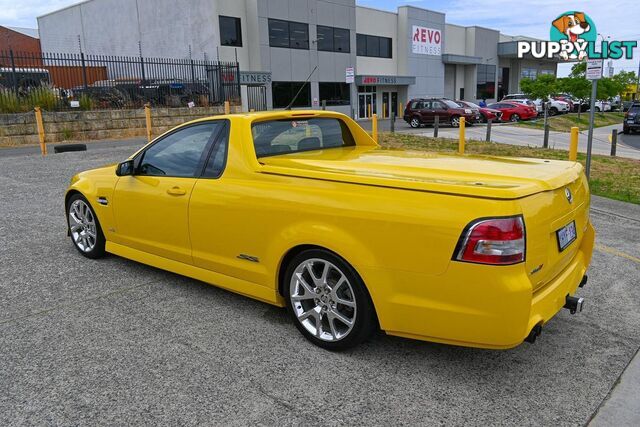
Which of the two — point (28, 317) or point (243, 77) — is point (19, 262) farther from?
point (243, 77)

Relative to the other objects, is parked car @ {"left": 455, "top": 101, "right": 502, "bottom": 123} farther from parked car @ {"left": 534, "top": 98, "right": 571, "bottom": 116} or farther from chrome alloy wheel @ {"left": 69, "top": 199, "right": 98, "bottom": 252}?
chrome alloy wheel @ {"left": 69, "top": 199, "right": 98, "bottom": 252}

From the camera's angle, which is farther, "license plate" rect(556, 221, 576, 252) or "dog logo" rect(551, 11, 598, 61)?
"dog logo" rect(551, 11, 598, 61)

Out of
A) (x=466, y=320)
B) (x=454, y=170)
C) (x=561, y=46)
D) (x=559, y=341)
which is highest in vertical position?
(x=561, y=46)

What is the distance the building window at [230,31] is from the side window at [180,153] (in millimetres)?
30345

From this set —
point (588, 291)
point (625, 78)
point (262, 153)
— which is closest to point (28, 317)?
point (262, 153)

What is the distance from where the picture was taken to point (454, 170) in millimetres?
3387

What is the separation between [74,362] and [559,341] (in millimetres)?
3217

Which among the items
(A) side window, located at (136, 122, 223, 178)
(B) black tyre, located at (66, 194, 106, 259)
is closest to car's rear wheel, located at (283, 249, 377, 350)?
(A) side window, located at (136, 122, 223, 178)

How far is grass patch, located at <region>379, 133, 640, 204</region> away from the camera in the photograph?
9570 millimetres

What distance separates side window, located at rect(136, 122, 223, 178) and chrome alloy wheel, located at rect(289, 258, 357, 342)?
1350 mm

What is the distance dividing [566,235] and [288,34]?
Answer: 35.7 m

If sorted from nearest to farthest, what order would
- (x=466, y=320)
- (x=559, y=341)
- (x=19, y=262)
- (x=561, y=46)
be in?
(x=466, y=320) → (x=559, y=341) → (x=19, y=262) → (x=561, y=46)

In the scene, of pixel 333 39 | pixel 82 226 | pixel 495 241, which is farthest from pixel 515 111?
pixel 495 241

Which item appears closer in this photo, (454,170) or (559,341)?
(454,170)
